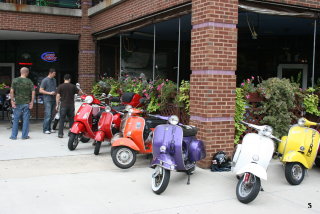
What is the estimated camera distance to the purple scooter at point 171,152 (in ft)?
16.9

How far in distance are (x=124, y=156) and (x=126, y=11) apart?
211 inches

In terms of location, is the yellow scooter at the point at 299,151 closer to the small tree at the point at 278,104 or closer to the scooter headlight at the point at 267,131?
the scooter headlight at the point at 267,131

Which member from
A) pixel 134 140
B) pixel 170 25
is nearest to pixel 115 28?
pixel 170 25

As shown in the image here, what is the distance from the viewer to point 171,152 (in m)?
5.37

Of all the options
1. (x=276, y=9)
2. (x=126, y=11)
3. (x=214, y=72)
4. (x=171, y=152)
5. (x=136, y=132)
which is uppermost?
(x=126, y=11)

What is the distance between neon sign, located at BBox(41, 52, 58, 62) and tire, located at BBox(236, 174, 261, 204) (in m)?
12.1

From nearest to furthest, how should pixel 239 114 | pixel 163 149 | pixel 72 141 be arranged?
pixel 163 149 → pixel 239 114 → pixel 72 141

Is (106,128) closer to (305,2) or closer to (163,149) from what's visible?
(163,149)

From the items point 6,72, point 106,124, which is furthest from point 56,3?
point 106,124

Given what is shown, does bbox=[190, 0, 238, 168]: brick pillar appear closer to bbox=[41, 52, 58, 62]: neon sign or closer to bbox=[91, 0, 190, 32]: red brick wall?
bbox=[91, 0, 190, 32]: red brick wall

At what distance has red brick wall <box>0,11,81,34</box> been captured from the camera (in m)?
12.6

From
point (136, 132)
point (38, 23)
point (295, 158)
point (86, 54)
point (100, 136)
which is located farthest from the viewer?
point (86, 54)

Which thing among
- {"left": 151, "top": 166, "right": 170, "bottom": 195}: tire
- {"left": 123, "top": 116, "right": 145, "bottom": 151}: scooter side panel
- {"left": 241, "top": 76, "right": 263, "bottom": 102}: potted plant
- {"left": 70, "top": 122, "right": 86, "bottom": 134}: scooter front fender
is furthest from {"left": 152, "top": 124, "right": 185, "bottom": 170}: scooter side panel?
{"left": 70, "top": 122, "right": 86, "bottom": 134}: scooter front fender

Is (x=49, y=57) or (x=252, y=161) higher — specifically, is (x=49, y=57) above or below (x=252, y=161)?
above
